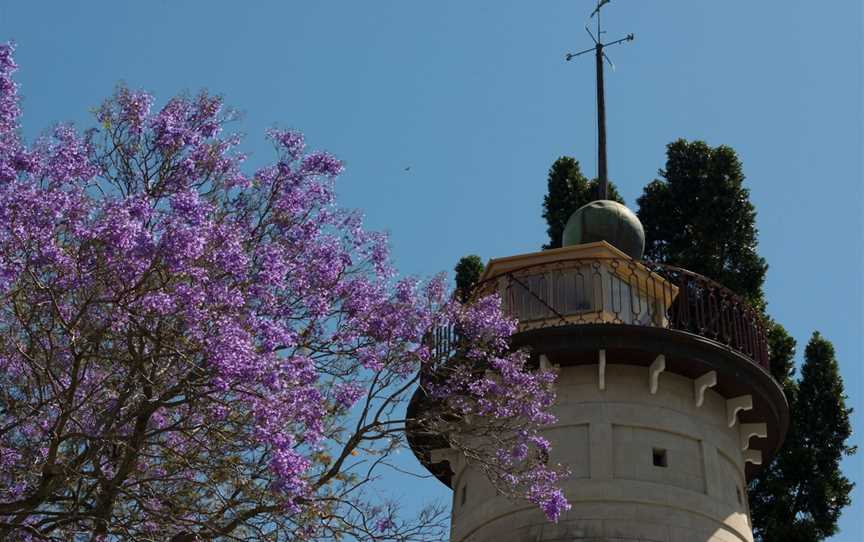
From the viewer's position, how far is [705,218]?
1134 inches

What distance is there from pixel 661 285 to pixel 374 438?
26.5 ft

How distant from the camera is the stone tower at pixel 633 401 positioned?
17469mm

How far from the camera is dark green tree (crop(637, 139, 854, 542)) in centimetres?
2486

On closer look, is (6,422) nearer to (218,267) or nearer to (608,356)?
(218,267)

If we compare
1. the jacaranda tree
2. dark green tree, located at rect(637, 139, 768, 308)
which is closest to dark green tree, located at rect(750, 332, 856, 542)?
dark green tree, located at rect(637, 139, 768, 308)

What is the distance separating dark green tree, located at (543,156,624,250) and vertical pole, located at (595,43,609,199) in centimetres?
564

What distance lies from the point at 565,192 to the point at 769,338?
6.40 meters

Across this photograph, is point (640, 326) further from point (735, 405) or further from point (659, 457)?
point (735, 405)

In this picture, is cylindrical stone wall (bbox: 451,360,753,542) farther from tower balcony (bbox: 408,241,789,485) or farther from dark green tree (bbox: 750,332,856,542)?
dark green tree (bbox: 750,332,856,542)

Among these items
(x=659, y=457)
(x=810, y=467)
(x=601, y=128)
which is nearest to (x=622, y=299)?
(x=659, y=457)

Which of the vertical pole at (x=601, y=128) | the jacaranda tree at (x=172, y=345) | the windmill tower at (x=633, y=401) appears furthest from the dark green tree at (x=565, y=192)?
the jacaranda tree at (x=172, y=345)

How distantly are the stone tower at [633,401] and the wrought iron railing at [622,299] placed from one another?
22mm

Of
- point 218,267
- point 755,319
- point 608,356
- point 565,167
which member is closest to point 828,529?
point 755,319

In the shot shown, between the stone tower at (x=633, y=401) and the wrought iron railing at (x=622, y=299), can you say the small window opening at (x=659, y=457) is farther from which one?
the wrought iron railing at (x=622, y=299)
